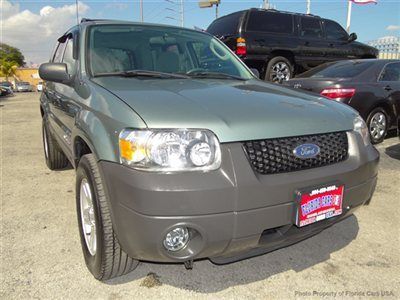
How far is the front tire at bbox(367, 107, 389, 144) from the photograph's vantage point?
556 centimetres

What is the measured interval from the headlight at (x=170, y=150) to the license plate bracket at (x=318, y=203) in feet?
1.79

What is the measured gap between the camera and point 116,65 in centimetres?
283

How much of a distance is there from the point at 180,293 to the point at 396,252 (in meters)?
1.67

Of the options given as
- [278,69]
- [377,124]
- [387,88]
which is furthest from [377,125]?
[278,69]

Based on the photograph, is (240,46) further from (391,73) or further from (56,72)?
(56,72)

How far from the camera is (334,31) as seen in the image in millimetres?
9656

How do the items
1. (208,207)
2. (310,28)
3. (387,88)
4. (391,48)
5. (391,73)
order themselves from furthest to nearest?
(391,48) < (310,28) < (391,73) < (387,88) < (208,207)

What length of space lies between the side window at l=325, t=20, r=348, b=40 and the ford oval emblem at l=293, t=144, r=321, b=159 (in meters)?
8.42

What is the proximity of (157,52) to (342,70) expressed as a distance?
12.3 feet

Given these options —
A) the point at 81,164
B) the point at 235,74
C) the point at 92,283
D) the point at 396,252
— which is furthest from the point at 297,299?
the point at 235,74

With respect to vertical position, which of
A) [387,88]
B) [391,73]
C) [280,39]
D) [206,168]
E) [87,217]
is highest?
[280,39]

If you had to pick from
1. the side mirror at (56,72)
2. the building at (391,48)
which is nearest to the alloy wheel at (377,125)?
the side mirror at (56,72)

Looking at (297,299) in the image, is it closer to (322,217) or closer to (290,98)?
(322,217)

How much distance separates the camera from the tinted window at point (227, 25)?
8.13 meters
